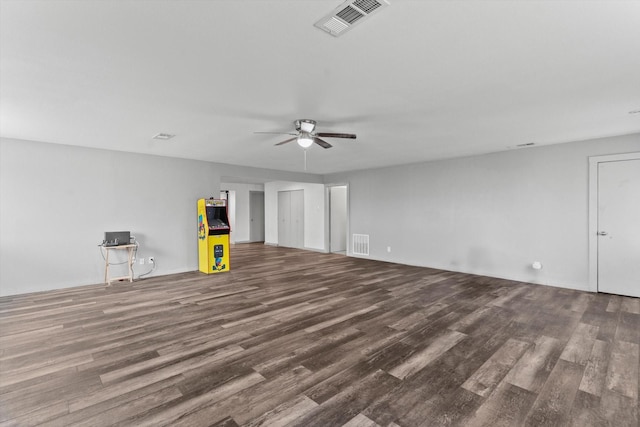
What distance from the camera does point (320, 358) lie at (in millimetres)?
2650

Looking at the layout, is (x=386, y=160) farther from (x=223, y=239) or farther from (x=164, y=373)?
(x=164, y=373)

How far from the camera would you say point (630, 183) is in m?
4.59

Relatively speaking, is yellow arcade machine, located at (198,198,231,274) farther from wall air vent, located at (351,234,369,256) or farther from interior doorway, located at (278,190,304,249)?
interior doorway, located at (278,190,304,249)

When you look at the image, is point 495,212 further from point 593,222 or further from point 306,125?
point 306,125

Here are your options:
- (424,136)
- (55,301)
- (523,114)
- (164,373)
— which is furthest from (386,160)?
(55,301)

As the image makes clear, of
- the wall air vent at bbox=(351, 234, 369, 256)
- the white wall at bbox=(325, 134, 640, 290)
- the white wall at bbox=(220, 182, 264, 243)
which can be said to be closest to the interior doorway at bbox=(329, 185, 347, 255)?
the wall air vent at bbox=(351, 234, 369, 256)

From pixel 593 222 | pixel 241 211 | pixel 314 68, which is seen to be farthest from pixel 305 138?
pixel 241 211

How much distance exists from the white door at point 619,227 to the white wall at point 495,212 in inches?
8.5

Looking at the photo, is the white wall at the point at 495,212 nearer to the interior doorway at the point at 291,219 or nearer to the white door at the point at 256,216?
the interior doorway at the point at 291,219

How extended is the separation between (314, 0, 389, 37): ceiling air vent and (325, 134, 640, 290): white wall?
5.25m

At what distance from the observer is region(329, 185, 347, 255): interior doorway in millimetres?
9672

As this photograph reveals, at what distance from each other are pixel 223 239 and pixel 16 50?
185 inches

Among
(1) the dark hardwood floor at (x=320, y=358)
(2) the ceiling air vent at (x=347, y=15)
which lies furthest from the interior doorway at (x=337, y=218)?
(2) the ceiling air vent at (x=347, y=15)

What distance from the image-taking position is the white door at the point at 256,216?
12703 mm
